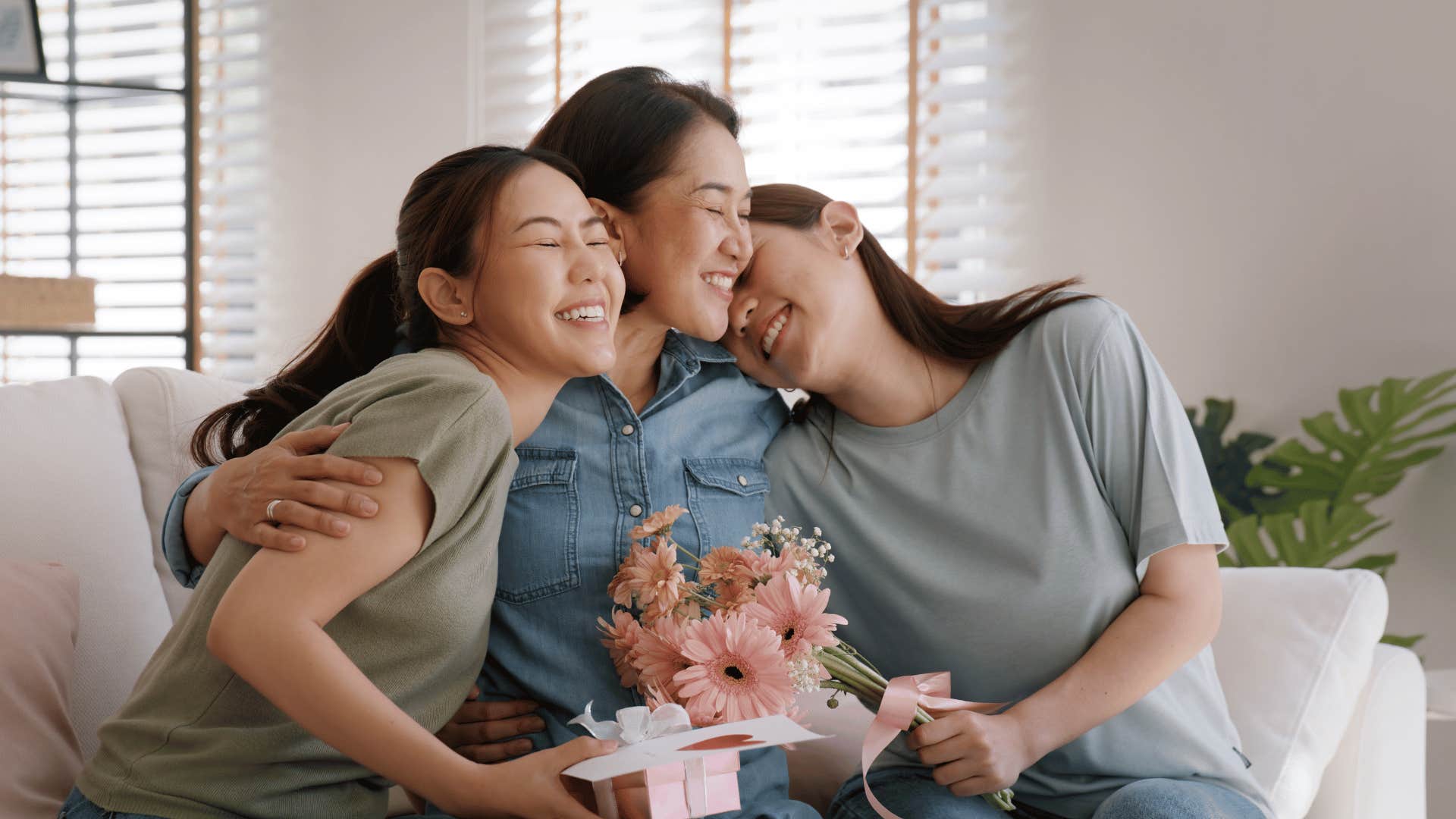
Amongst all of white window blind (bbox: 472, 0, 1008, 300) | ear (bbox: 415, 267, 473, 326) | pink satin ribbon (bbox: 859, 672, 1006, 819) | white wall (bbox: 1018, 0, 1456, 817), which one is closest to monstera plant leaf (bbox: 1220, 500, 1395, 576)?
white wall (bbox: 1018, 0, 1456, 817)

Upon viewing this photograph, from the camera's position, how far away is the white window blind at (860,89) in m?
3.31

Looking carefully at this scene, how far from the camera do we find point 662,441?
1535 millimetres

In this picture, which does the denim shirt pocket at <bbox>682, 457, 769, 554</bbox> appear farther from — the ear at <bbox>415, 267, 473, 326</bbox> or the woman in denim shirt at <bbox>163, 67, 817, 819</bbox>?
the ear at <bbox>415, 267, 473, 326</bbox>

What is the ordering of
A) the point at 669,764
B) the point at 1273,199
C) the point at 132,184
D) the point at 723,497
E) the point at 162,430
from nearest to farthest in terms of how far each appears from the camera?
the point at 669,764, the point at 723,497, the point at 162,430, the point at 1273,199, the point at 132,184

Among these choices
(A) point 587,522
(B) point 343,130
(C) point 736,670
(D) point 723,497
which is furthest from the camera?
(B) point 343,130

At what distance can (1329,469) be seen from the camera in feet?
8.82

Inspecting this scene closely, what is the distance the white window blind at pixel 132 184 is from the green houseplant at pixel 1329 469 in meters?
3.29

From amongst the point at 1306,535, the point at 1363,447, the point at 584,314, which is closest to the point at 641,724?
the point at 584,314

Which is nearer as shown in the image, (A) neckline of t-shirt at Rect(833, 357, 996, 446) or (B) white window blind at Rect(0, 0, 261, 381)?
(A) neckline of t-shirt at Rect(833, 357, 996, 446)

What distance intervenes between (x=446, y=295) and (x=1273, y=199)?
2385mm

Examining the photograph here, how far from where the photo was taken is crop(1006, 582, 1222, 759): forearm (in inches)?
52.6

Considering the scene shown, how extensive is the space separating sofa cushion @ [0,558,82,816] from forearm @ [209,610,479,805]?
46 cm

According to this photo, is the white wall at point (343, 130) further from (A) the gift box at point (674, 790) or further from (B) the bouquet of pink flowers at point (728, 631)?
(A) the gift box at point (674, 790)

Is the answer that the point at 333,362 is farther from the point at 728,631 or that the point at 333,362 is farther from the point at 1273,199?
the point at 1273,199
